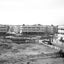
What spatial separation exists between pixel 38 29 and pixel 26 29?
5.81 metres

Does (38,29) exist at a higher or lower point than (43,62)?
higher

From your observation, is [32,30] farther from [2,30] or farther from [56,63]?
[56,63]

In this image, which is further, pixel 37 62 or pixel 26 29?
pixel 26 29

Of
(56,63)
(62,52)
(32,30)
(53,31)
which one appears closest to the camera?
(56,63)

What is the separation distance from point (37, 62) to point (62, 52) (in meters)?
6.81

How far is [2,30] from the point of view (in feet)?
175

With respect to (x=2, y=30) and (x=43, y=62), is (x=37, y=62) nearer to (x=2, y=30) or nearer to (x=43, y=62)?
(x=43, y=62)

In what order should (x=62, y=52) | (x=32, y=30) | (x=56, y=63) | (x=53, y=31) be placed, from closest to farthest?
(x=56, y=63), (x=62, y=52), (x=32, y=30), (x=53, y=31)

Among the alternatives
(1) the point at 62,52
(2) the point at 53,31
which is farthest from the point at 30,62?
(2) the point at 53,31

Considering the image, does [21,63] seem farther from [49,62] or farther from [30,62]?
[49,62]

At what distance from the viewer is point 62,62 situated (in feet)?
54.4

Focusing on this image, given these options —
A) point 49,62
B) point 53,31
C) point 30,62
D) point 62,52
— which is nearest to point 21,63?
point 30,62

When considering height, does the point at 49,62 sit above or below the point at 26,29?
below

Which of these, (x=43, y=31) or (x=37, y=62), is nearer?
(x=37, y=62)
